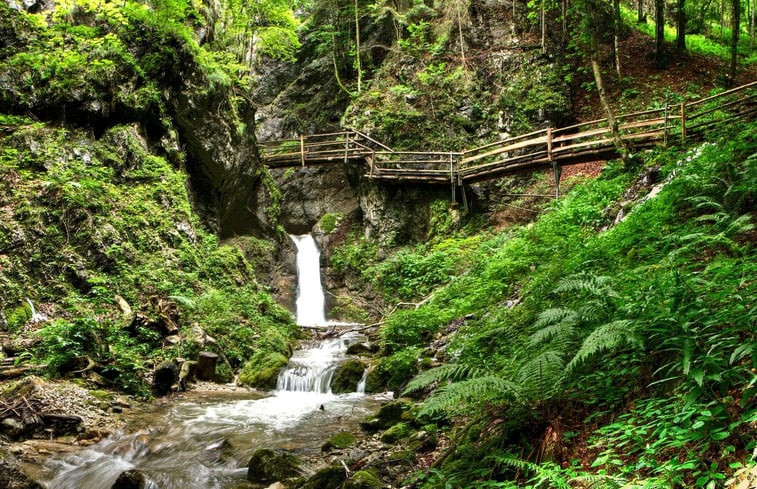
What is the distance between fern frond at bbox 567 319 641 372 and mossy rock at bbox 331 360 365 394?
6.68m

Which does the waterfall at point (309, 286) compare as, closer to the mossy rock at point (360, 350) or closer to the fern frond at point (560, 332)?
the mossy rock at point (360, 350)

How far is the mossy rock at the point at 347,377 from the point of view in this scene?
9.12 meters

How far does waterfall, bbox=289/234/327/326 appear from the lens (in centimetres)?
2031

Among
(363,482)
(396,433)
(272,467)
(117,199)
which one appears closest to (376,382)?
(396,433)

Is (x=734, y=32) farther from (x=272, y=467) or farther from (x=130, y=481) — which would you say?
(x=130, y=481)

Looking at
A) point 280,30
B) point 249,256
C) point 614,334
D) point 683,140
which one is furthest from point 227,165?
point 614,334

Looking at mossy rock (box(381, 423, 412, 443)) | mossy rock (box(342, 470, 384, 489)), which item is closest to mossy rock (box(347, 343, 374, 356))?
mossy rock (box(381, 423, 412, 443))

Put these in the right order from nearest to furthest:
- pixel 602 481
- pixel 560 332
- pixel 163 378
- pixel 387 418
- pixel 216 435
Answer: pixel 602 481 → pixel 560 332 → pixel 387 418 → pixel 216 435 → pixel 163 378

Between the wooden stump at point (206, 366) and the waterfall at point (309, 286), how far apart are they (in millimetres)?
10133

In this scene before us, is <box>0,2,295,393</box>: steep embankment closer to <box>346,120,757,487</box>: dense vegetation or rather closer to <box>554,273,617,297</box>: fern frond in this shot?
<box>346,120,757,487</box>: dense vegetation

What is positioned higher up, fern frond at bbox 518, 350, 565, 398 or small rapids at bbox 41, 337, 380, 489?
fern frond at bbox 518, 350, 565, 398

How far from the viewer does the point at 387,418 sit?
20.1 ft

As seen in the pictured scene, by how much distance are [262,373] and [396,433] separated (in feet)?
16.7

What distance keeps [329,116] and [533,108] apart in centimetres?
1121
